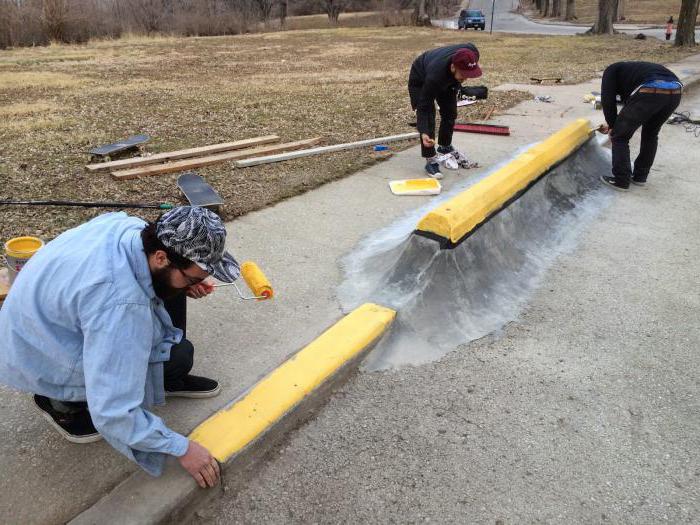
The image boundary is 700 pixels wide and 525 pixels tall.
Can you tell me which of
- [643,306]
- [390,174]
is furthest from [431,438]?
[390,174]

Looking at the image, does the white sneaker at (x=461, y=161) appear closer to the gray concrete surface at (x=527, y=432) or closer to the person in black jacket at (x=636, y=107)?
the person in black jacket at (x=636, y=107)

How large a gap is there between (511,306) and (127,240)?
2621 millimetres

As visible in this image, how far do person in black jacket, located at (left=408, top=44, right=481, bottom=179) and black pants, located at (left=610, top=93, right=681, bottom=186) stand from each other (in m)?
1.61

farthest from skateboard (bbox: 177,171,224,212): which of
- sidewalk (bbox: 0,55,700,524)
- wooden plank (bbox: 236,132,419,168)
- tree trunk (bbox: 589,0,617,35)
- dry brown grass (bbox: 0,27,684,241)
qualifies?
tree trunk (bbox: 589,0,617,35)

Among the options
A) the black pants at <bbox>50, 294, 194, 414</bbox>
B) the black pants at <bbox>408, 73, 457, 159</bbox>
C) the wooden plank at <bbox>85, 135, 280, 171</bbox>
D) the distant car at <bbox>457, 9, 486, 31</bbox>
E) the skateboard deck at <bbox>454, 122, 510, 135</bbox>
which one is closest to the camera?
the black pants at <bbox>50, 294, 194, 414</bbox>

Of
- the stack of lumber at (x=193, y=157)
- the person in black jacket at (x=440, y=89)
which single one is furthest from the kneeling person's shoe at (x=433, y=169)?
the stack of lumber at (x=193, y=157)

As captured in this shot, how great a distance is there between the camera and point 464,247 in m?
3.92

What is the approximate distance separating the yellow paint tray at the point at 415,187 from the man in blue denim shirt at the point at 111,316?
12.4 feet

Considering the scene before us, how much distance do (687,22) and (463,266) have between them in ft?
70.0

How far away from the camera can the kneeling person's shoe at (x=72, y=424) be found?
2441 millimetres

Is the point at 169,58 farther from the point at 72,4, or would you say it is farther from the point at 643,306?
the point at 643,306

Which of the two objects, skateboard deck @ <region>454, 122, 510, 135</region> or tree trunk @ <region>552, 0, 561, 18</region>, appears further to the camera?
tree trunk @ <region>552, 0, 561, 18</region>

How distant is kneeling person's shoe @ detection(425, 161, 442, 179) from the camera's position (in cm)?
620

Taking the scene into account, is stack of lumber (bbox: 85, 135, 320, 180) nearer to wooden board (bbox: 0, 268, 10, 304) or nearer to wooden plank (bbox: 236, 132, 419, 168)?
wooden plank (bbox: 236, 132, 419, 168)
